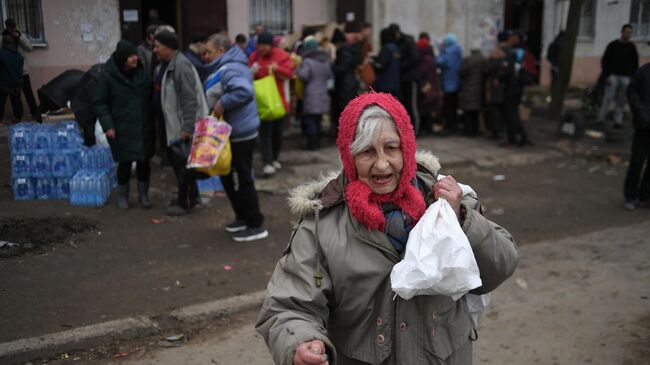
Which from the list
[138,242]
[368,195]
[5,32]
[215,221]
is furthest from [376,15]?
[368,195]

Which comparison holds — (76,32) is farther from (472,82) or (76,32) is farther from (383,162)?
(472,82)

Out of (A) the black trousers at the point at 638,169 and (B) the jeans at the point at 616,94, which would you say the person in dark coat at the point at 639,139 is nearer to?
(A) the black trousers at the point at 638,169

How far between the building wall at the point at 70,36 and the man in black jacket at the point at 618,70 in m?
10.0

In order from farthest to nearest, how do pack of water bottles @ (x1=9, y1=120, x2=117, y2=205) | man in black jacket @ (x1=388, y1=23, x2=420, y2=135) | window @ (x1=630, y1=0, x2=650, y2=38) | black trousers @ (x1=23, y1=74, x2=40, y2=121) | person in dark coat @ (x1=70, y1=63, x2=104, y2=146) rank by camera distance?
1. man in black jacket @ (x1=388, y1=23, x2=420, y2=135)
2. window @ (x1=630, y1=0, x2=650, y2=38)
3. person in dark coat @ (x1=70, y1=63, x2=104, y2=146)
4. pack of water bottles @ (x1=9, y1=120, x2=117, y2=205)
5. black trousers @ (x1=23, y1=74, x2=40, y2=121)

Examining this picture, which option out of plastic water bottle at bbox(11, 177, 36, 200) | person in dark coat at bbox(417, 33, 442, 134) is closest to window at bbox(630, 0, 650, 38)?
person in dark coat at bbox(417, 33, 442, 134)

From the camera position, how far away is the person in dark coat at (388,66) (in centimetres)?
1181

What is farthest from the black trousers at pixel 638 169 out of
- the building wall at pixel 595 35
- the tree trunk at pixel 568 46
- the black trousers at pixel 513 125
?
the tree trunk at pixel 568 46

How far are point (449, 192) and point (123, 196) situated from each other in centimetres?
600

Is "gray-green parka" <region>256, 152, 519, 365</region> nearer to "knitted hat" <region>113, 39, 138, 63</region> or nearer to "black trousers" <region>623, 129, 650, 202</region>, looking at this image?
"knitted hat" <region>113, 39, 138, 63</region>

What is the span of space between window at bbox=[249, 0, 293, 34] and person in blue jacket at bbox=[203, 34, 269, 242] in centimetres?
712

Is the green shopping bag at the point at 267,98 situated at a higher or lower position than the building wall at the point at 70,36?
lower

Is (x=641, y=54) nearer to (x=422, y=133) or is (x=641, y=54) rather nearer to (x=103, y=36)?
(x=422, y=133)

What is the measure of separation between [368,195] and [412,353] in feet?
2.05

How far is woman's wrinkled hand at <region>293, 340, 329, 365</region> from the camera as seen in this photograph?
7.53 feet
